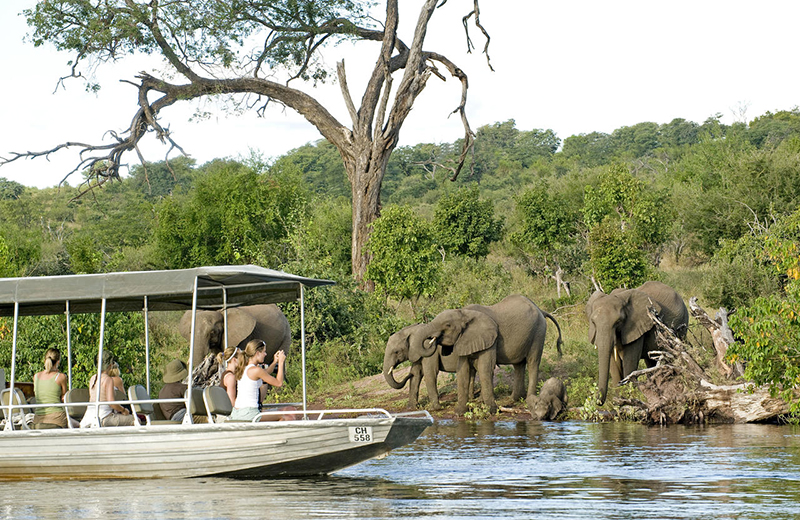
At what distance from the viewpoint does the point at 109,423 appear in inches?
501

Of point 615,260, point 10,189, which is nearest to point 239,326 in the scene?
point 615,260

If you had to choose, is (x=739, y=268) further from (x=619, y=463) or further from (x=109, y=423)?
(x=109, y=423)

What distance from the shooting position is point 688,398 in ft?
57.7

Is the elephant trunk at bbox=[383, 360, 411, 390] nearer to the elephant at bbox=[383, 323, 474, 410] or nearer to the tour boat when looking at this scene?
the elephant at bbox=[383, 323, 474, 410]

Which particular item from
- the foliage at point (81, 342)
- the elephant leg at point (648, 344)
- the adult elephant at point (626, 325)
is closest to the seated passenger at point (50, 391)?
the foliage at point (81, 342)

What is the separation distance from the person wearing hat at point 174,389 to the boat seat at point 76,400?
95 cm

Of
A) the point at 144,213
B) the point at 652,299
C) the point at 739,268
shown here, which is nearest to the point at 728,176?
the point at 739,268

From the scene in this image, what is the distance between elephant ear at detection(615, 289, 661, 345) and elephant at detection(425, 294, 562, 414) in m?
1.67

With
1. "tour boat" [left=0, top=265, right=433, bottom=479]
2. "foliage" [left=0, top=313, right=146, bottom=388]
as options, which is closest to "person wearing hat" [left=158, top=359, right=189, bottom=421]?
"tour boat" [left=0, top=265, right=433, bottom=479]

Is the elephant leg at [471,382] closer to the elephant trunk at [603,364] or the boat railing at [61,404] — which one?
the elephant trunk at [603,364]

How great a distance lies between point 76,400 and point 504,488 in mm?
5552

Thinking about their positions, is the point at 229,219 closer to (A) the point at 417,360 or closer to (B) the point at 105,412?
(A) the point at 417,360

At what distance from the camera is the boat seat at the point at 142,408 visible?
493 inches

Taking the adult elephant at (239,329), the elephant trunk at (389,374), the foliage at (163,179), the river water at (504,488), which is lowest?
the river water at (504,488)
